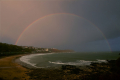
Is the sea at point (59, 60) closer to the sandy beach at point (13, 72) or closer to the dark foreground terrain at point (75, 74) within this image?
the sandy beach at point (13, 72)

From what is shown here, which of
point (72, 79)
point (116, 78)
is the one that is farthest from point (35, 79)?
point (116, 78)

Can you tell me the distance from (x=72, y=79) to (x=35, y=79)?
5.57 meters

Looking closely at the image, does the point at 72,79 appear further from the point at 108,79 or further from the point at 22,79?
the point at 22,79

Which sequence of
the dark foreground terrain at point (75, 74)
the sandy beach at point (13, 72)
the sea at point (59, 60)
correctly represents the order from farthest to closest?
the sea at point (59, 60) → the sandy beach at point (13, 72) → the dark foreground terrain at point (75, 74)

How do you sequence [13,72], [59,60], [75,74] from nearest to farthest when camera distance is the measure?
[13,72], [75,74], [59,60]

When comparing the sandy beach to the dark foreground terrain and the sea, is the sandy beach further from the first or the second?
the sea

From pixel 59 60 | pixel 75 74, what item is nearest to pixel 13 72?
pixel 75 74

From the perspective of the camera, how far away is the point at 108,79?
7.86 m

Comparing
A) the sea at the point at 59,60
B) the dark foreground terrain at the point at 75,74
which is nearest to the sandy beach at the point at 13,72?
the dark foreground terrain at the point at 75,74

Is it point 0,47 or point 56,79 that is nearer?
point 56,79

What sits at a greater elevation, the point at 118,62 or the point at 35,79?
the point at 118,62

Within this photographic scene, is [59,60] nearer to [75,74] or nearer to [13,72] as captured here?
[75,74]

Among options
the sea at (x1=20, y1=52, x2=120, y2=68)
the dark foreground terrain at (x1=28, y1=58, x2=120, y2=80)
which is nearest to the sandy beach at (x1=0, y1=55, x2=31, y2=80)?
the dark foreground terrain at (x1=28, y1=58, x2=120, y2=80)

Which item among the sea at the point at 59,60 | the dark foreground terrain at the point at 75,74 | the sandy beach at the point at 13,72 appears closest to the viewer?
the dark foreground terrain at the point at 75,74
